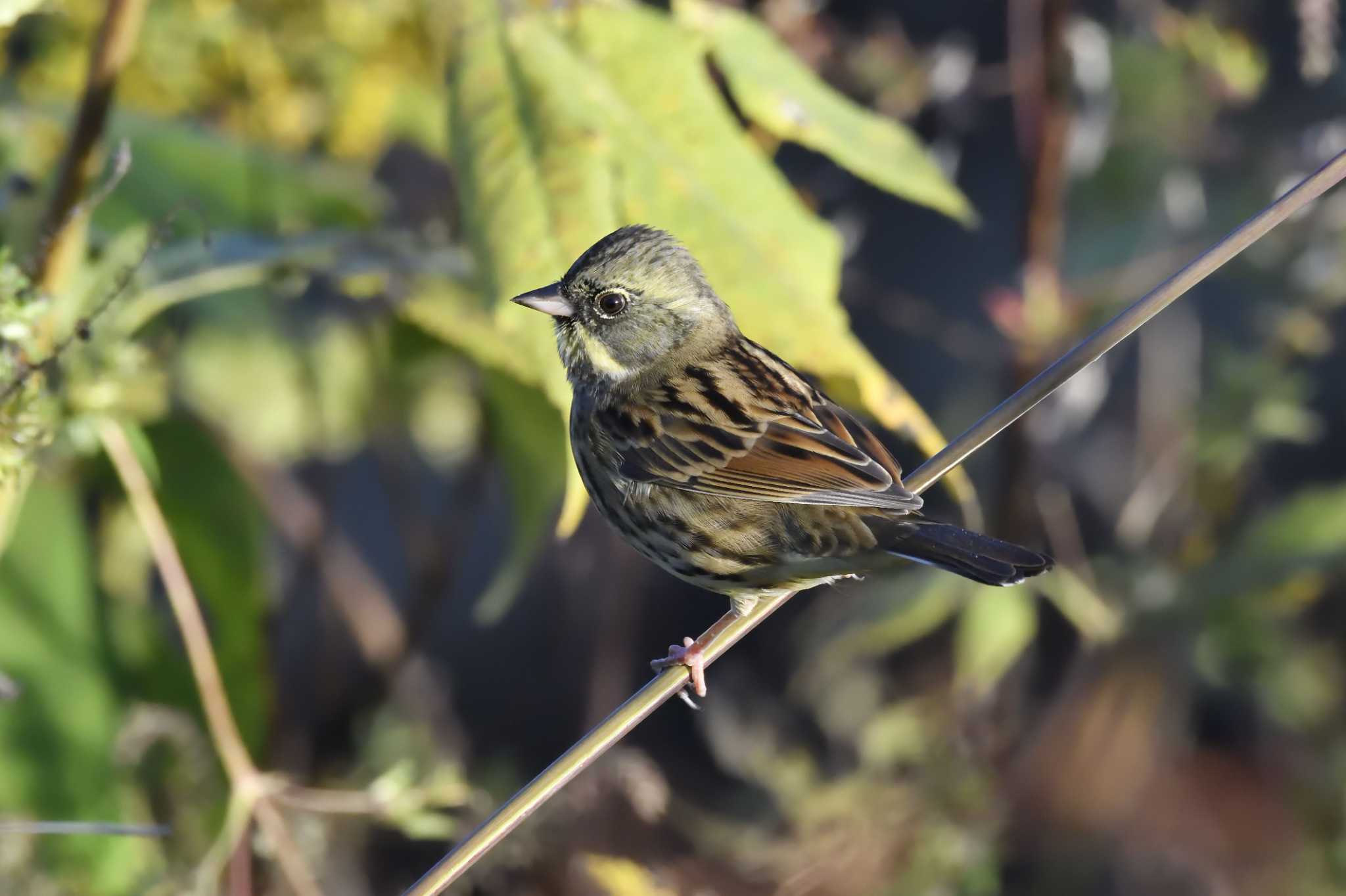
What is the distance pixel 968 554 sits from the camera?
1677 millimetres

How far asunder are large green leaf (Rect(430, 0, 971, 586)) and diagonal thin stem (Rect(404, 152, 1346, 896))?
1.14 feet

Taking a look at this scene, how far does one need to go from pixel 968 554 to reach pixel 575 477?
1.66ft

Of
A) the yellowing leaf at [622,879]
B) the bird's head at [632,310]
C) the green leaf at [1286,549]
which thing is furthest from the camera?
the green leaf at [1286,549]

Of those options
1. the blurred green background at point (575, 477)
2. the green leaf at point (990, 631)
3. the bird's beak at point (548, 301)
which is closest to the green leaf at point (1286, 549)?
the blurred green background at point (575, 477)

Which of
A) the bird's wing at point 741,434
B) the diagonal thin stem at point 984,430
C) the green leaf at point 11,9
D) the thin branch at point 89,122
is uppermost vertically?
the thin branch at point 89,122

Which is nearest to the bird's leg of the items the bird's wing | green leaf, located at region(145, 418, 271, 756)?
the bird's wing

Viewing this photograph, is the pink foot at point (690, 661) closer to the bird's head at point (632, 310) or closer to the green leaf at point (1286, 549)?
the bird's head at point (632, 310)

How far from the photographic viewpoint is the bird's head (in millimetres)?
2012

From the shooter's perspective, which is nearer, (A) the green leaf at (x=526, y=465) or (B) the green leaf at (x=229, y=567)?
(A) the green leaf at (x=526, y=465)

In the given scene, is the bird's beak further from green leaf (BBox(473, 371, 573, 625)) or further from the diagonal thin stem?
the diagonal thin stem

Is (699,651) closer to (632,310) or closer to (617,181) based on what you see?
(632,310)

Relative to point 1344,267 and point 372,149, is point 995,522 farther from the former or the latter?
point 372,149

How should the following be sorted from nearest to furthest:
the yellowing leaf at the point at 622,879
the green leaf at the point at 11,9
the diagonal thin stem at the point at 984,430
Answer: the diagonal thin stem at the point at 984,430, the green leaf at the point at 11,9, the yellowing leaf at the point at 622,879

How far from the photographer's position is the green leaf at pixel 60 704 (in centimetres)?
237
